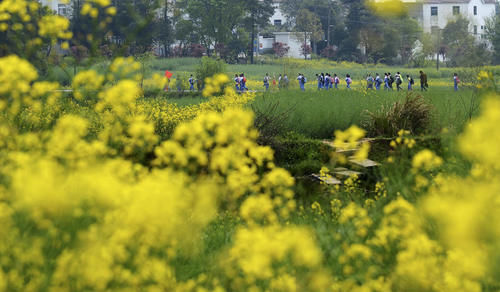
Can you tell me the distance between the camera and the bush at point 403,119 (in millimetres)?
8617

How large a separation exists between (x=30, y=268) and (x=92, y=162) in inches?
29.5

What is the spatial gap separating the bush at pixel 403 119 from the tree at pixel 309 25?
3925 cm

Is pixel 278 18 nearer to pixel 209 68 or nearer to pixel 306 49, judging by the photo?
pixel 306 49

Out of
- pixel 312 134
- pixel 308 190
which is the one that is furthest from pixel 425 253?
pixel 312 134

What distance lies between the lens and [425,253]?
2.76 metres

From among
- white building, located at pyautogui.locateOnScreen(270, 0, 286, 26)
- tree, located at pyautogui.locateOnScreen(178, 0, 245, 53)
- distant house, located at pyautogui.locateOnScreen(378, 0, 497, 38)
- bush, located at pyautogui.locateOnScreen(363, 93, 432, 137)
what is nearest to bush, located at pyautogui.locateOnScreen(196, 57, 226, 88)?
bush, located at pyautogui.locateOnScreen(363, 93, 432, 137)

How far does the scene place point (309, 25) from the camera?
4750cm

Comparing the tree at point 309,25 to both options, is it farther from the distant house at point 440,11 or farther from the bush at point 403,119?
the bush at point 403,119

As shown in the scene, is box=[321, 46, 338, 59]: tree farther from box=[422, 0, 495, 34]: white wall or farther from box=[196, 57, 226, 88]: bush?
box=[196, 57, 226, 88]: bush

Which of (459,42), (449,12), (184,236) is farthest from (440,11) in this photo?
(184,236)

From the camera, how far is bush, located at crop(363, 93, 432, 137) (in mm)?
8617

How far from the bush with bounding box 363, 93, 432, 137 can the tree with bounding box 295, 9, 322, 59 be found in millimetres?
39245

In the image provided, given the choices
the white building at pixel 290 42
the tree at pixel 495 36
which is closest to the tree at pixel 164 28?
the white building at pixel 290 42

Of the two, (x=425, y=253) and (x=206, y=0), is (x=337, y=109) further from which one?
(x=206, y=0)
